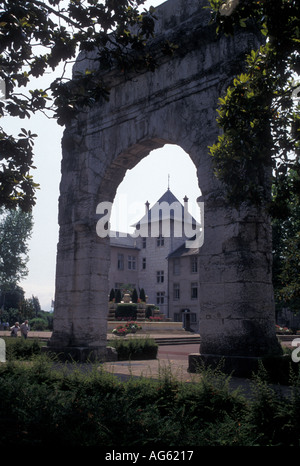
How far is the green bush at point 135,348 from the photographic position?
1265cm

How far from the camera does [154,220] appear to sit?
172 feet

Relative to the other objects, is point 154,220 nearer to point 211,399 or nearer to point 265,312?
point 265,312

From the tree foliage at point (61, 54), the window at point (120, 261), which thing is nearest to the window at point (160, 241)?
the window at point (120, 261)

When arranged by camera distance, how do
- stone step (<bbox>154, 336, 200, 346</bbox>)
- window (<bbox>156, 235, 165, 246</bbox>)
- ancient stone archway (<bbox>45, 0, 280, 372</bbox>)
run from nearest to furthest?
ancient stone archway (<bbox>45, 0, 280, 372</bbox>) < stone step (<bbox>154, 336, 200, 346</bbox>) < window (<bbox>156, 235, 165, 246</bbox>)

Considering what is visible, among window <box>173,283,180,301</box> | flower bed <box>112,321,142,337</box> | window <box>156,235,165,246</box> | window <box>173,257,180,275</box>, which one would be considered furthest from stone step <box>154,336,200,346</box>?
window <box>156,235,165,246</box>

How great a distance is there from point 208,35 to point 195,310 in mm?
35903

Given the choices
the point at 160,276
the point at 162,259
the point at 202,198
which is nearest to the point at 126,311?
the point at 160,276

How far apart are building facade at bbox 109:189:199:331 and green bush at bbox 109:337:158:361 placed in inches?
1217

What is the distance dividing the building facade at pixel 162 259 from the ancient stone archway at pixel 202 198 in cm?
3239

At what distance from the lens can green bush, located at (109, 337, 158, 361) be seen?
12648mm

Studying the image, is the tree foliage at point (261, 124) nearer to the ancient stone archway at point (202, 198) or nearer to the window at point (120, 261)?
the ancient stone archway at point (202, 198)

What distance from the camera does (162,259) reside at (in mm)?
49781

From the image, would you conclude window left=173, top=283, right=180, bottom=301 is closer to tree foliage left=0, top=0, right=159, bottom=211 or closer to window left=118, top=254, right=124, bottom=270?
window left=118, top=254, right=124, bottom=270

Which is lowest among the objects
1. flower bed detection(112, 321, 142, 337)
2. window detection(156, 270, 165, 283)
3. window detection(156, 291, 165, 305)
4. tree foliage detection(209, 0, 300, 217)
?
flower bed detection(112, 321, 142, 337)
